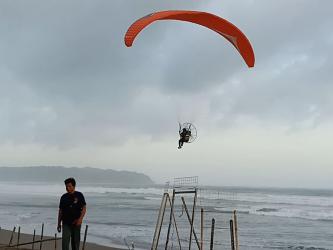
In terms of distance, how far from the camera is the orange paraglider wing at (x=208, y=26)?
7.88m

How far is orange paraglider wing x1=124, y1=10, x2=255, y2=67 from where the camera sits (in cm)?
788

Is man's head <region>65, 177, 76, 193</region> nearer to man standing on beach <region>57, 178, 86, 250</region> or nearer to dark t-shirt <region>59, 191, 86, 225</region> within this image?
man standing on beach <region>57, 178, 86, 250</region>

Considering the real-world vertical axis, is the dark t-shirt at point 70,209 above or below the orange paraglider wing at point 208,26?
below

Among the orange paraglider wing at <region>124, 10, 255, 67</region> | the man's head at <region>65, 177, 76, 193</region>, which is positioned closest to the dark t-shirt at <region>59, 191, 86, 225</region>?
the man's head at <region>65, 177, 76, 193</region>

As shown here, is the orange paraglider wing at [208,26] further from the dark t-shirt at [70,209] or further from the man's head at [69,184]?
the dark t-shirt at [70,209]

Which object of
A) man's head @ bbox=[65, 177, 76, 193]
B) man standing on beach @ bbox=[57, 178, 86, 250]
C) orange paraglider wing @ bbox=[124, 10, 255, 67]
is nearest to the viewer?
man's head @ bbox=[65, 177, 76, 193]

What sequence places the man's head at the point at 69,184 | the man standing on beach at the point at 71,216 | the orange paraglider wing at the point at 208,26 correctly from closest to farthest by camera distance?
the man's head at the point at 69,184
the man standing on beach at the point at 71,216
the orange paraglider wing at the point at 208,26

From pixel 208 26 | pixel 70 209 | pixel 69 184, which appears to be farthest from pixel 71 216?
pixel 208 26

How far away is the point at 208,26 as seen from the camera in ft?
30.7

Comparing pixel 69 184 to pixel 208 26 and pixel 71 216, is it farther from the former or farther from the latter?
pixel 208 26

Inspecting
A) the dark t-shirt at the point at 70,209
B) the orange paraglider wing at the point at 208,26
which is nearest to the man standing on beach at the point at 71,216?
the dark t-shirt at the point at 70,209

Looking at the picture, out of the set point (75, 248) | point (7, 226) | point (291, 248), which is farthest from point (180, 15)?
point (7, 226)

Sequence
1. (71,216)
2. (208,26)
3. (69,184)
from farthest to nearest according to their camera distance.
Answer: (208,26)
(71,216)
(69,184)

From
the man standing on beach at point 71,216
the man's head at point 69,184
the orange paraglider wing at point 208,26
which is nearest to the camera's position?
the man's head at point 69,184
